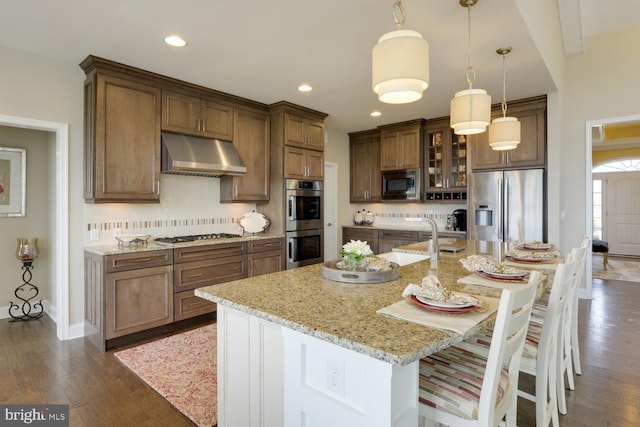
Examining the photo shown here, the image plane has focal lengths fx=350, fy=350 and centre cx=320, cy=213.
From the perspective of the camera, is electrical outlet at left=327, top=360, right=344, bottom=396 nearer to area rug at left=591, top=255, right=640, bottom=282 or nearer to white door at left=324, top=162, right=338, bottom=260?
white door at left=324, top=162, right=338, bottom=260

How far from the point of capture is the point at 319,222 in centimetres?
497

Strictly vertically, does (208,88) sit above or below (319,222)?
above

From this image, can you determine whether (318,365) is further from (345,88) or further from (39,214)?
(39,214)

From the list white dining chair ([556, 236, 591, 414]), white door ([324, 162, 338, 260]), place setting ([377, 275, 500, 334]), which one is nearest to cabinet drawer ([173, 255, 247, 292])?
white door ([324, 162, 338, 260])

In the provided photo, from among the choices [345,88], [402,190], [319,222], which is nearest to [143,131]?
[345,88]

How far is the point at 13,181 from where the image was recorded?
3895 mm

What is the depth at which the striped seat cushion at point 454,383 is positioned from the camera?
3.88ft

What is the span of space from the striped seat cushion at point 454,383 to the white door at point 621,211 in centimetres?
914

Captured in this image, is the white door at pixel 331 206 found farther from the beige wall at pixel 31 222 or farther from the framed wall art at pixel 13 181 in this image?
the framed wall art at pixel 13 181

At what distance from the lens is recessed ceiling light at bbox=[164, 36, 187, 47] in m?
2.76

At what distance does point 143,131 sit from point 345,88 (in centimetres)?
217

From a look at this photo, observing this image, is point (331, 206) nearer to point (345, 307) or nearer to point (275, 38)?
point (275, 38)

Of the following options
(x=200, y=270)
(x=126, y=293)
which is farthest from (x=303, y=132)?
(x=126, y=293)

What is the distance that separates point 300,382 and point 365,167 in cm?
524
